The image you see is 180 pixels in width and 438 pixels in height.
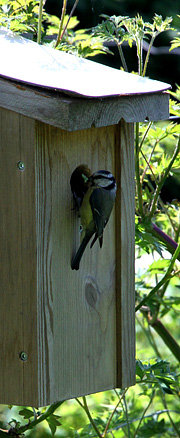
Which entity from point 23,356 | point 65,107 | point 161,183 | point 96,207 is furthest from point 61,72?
point 23,356

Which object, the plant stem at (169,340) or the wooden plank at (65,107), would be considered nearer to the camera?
the wooden plank at (65,107)

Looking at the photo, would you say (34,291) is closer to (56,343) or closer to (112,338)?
(56,343)

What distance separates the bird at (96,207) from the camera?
1979mm

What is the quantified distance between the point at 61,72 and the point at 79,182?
0.34 m

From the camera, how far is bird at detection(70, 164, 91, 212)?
2.06m

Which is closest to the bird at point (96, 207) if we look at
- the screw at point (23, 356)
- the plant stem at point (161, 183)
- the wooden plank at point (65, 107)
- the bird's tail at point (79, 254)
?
the bird's tail at point (79, 254)

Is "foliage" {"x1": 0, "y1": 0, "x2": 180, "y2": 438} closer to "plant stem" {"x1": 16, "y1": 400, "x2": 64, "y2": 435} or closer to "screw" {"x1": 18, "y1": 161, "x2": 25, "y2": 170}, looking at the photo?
"plant stem" {"x1": 16, "y1": 400, "x2": 64, "y2": 435}

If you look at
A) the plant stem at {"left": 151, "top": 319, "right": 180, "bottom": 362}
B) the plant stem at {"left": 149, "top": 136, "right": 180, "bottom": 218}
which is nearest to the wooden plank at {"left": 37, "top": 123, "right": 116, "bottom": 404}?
the plant stem at {"left": 149, "top": 136, "right": 180, "bottom": 218}

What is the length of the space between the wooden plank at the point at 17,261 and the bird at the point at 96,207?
0.58 ft

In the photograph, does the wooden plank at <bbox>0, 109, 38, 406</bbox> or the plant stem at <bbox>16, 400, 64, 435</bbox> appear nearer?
the wooden plank at <bbox>0, 109, 38, 406</bbox>

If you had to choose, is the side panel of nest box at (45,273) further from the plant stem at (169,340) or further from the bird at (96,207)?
the plant stem at (169,340)

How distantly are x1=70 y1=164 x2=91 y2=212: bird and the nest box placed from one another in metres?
0.03

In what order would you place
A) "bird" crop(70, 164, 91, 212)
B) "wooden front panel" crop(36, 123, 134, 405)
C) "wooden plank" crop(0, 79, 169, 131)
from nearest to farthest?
"wooden plank" crop(0, 79, 169, 131), "wooden front panel" crop(36, 123, 134, 405), "bird" crop(70, 164, 91, 212)

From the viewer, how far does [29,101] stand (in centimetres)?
186
